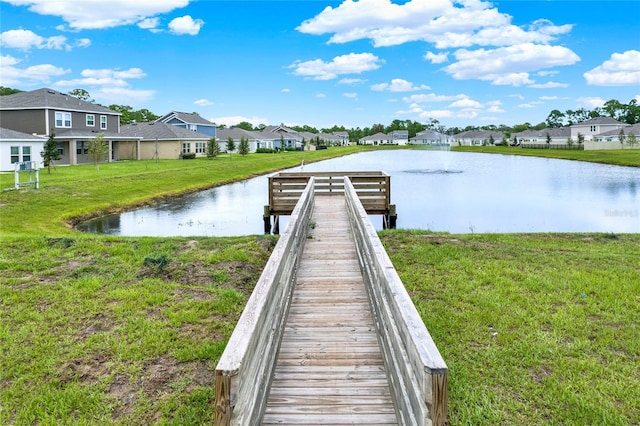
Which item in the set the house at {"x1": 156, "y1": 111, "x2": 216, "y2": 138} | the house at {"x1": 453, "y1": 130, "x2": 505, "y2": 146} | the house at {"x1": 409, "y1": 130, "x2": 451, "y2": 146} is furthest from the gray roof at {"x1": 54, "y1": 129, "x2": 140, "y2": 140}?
the house at {"x1": 409, "y1": 130, "x2": 451, "y2": 146}

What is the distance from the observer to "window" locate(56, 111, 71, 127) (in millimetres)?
37906

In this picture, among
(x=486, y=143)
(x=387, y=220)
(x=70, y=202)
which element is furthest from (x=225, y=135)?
(x=486, y=143)

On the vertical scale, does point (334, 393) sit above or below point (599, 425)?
above

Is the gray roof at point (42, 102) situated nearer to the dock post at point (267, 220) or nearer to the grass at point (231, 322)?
the dock post at point (267, 220)

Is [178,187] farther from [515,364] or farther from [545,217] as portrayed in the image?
[515,364]

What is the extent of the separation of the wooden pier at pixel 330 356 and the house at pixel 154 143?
4391 cm

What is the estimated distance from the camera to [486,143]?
433 ft

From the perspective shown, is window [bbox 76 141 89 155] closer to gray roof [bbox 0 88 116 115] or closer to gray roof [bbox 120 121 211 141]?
gray roof [bbox 0 88 116 115]

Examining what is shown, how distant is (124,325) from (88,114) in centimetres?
4115

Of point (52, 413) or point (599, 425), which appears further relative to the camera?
point (52, 413)

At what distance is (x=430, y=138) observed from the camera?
502 ft

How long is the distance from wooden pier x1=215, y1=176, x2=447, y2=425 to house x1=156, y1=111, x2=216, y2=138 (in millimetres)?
58188

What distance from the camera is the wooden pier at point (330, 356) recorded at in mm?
2600

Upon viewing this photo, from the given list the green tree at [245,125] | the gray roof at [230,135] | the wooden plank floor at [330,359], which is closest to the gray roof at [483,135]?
the green tree at [245,125]
